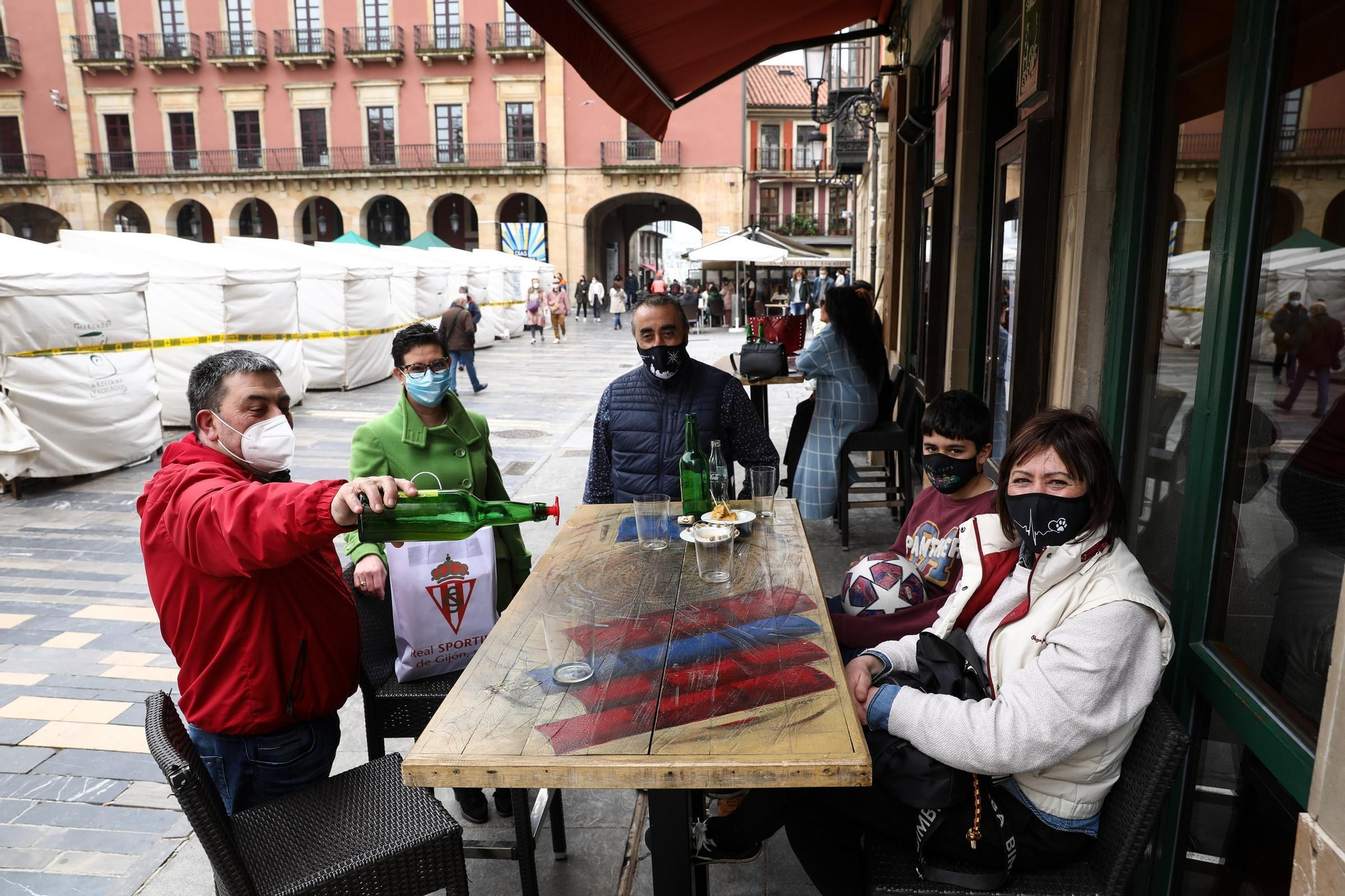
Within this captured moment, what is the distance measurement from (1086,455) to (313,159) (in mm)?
39119

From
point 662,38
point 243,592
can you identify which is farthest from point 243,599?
point 662,38

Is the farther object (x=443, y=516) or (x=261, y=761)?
(x=261, y=761)

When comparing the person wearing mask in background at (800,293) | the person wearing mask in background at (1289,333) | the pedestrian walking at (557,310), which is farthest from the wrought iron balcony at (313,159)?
the person wearing mask in background at (1289,333)

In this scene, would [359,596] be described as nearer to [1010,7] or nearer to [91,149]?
[1010,7]

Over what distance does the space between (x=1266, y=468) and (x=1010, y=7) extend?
3.21 meters

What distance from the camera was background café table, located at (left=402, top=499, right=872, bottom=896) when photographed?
5.36 feet

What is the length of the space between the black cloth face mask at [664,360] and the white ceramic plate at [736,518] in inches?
30.6

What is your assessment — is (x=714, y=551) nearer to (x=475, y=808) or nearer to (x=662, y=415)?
(x=662, y=415)

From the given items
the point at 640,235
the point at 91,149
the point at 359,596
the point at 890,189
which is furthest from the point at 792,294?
the point at 640,235

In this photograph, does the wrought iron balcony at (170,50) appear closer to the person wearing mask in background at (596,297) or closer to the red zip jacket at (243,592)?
the person wearing mask in background at (596,297)

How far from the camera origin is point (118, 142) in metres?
37.1

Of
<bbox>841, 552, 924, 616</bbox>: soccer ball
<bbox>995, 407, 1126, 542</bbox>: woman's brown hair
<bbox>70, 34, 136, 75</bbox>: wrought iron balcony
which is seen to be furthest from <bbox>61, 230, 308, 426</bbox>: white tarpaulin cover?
<bbox>70, 34, 136, 75</bbox>: wrought iron balcony

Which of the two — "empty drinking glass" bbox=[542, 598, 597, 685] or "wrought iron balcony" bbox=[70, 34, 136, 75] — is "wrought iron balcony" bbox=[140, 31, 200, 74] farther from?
"empty drinking glass" bbox=[542, 598, 597, 685]

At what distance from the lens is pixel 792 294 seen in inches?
1131
